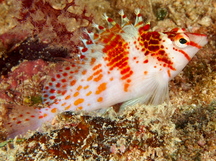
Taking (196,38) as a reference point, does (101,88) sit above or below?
below

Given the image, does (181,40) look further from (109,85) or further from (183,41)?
(109,85)

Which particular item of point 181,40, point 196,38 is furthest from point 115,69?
point 196,38

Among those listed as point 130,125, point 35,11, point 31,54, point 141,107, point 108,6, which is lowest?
point 130,125

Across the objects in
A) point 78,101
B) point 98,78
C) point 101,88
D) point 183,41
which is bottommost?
point 78,101

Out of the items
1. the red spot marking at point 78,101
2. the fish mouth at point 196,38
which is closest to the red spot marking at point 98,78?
the red spot marking at point 78,101

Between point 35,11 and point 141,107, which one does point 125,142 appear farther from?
point 35,11

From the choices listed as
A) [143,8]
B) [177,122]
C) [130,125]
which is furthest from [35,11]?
[177,122]

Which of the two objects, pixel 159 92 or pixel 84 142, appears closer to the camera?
pixel 84 142
